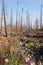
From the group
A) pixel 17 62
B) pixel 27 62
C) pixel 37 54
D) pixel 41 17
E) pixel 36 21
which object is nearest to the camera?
pixel 17 62

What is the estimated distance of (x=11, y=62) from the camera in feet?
25.1

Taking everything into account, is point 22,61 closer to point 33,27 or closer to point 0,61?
point 0,61

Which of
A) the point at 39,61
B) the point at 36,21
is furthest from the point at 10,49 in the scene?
the point at 36,21

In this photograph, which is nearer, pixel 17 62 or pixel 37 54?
pixel 17 62

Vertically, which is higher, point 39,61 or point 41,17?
point 41,17

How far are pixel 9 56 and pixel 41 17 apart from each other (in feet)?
115

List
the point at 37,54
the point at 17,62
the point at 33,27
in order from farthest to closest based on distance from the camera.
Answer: the point at 33,27, the point at 37,54, the point at 17,62

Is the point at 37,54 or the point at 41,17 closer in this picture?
the point at 37,54

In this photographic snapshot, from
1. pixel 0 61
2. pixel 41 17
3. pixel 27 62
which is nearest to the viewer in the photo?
pixel 0 61

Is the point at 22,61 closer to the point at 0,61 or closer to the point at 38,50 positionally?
the point at 0,61

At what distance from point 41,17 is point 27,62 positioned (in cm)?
3458

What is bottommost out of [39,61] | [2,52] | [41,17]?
[39,61]

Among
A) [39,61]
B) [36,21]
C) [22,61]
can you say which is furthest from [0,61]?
[36,21]

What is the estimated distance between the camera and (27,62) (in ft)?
27.6
